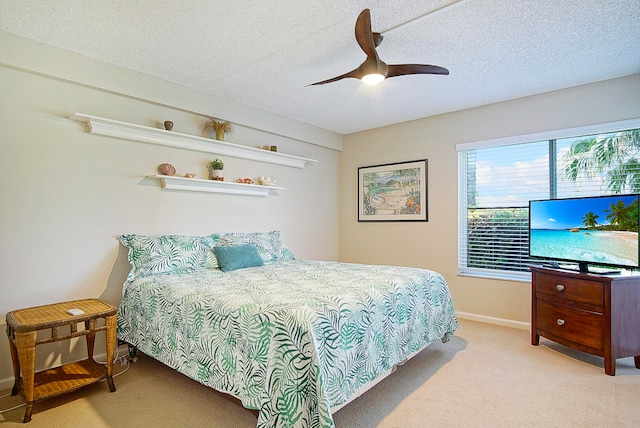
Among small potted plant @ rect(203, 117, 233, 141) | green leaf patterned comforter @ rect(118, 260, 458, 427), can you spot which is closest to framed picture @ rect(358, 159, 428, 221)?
green leaf patterned comforter @ rect(118, 260, 458, 427)

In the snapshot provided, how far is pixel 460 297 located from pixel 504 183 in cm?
149

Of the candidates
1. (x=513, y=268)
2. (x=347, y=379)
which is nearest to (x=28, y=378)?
(x=347, y=379)

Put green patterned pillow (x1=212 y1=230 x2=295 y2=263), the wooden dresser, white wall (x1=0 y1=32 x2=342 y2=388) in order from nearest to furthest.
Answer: white wall (x1=0 y1=32 x2=342 y2=388), the wooden dresser, green patterned pillow (x1=212 y1=230 x2=295 y2=263)

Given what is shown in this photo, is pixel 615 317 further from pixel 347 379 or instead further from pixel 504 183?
pixel 347 379

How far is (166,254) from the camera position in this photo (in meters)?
3.03

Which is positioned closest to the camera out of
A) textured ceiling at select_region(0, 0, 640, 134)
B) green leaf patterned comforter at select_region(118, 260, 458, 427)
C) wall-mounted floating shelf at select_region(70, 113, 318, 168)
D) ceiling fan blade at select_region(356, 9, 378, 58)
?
green leaf patterned comforter at select_region(118, 260, 458, 427)

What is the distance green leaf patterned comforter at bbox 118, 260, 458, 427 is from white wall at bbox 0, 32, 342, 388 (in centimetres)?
47

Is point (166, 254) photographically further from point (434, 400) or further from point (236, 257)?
point (434, 400)

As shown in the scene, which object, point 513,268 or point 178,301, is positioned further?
point 513,268

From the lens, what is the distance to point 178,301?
2.33 m

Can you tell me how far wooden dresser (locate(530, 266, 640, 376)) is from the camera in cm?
266

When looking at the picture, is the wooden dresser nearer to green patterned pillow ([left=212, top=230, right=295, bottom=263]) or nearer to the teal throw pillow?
green patterned pillow ([left=212, top=230, right=295, bottom=263])

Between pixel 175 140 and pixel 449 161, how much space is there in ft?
10.7

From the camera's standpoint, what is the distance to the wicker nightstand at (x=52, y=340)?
209 centimetres
